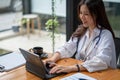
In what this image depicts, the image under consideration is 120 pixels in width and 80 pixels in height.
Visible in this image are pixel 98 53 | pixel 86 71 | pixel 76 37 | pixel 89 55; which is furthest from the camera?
pixel 76 37

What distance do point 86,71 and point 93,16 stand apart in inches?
19.6

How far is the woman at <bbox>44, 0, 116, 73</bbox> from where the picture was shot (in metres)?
1.83

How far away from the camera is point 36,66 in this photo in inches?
68.7

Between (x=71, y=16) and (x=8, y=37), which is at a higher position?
(x=71, y=16)

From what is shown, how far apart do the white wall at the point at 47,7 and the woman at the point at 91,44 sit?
1.39 metres

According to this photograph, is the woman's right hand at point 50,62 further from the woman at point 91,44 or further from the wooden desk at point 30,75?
the wooden desk at point 30,75

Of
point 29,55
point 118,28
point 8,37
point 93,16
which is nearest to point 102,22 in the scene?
point 93,16

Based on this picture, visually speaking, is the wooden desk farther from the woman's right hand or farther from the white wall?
the white wall

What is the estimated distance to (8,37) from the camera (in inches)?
169

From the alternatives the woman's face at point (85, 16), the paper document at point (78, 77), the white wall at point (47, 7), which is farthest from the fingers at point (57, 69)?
the white wall at point (47, 7)

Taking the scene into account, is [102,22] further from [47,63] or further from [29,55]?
[29,55]

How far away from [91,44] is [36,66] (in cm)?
61

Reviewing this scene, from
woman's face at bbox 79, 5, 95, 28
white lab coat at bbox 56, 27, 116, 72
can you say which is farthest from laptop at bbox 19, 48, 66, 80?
woman's face at bbox 79, 5, 95, 28

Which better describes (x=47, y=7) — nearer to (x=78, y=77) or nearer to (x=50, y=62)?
(x=50, y=62)
